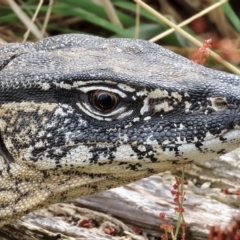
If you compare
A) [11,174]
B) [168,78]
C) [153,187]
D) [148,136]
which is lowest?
[11,174]

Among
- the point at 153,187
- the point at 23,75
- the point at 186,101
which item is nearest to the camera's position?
the point at 186,101

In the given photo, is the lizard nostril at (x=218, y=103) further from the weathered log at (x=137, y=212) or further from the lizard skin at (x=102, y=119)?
the weathered log at (x=137, y=212)

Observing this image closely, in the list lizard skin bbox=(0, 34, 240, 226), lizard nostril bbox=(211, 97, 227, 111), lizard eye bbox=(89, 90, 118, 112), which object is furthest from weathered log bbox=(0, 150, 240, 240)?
lizard nostril bbox=(211, 97, 227, 111)

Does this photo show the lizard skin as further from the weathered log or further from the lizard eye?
the weathered log

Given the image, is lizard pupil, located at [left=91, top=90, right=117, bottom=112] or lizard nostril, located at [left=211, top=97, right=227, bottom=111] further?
lizard pupil, located at [left=91, top=90, right=117, bottom=112]

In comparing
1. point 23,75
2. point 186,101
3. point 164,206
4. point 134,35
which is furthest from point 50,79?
point 134,35

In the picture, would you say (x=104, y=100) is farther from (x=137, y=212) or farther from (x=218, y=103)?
(x=137, y=212)

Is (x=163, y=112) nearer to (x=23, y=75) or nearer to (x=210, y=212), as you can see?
(x=23, y=75)
